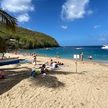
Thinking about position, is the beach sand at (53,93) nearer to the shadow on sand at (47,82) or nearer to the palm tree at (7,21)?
the shadow on sand at (47,82)

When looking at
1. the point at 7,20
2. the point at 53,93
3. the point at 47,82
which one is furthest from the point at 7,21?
the point at 53,93

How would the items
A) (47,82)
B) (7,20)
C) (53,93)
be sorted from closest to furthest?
(53,93) → (47,82) → (7,20)

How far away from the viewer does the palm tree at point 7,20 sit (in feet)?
54.6

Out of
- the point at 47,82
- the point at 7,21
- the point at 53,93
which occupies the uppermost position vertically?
the point at 7,21

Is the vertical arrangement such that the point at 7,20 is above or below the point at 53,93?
above

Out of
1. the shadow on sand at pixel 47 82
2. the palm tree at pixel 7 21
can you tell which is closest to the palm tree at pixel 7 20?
the palm tree at pixel 7 21

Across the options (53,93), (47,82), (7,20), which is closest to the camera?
(53,93)

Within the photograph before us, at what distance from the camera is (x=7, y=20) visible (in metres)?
16.8

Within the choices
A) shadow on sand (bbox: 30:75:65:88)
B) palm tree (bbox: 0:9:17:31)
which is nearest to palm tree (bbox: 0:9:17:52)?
palm tree (bbox: 0:9:17:31)

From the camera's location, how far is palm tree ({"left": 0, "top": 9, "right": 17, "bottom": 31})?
656 inches

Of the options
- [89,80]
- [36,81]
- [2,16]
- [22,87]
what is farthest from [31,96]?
[2,16]

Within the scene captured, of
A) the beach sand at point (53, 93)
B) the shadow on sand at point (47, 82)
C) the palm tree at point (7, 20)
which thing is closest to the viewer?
the beach sand at point (53, 93)

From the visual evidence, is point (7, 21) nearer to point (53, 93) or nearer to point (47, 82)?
point (47, 82)

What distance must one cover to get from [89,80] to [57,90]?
3933 mm
